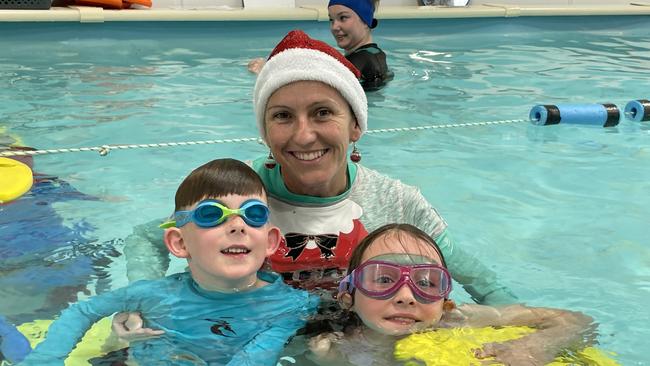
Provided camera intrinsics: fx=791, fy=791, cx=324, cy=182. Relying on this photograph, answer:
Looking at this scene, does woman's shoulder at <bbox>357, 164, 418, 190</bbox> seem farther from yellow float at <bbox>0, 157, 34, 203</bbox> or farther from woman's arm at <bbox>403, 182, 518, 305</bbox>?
yellow float at <bbox>0, 157, 34, 203</bbox>

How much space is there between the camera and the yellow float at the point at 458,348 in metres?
2.59

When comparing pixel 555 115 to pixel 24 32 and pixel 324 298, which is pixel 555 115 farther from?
Result: pixel 24 32

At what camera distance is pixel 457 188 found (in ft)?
17.0

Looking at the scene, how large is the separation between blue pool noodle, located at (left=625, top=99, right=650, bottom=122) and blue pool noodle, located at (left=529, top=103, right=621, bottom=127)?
22cm

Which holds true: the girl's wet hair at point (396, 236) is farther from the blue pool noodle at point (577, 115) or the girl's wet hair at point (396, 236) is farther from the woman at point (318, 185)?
the blue pool noodle at point (577, 115)

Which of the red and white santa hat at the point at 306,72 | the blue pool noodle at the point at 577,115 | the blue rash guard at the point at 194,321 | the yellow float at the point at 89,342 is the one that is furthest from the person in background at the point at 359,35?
the yellow float at the point at 89,342

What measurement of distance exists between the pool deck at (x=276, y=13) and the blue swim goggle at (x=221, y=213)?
731 centimetres

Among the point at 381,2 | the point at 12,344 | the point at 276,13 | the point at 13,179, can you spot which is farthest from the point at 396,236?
the point at 381,2

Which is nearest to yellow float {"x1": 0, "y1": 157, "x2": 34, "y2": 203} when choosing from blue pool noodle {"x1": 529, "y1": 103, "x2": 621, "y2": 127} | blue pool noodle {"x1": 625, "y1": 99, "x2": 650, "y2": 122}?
blue pool noodle {"x1": 529, "y1": 103, "x2": 621, "y2": 127}

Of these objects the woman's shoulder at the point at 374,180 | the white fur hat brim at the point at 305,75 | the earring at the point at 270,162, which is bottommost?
the woman's shoulder at the point at 374,180

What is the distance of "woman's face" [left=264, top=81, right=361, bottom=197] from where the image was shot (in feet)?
9.42

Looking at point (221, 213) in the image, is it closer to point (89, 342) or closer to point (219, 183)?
point (219, 183)

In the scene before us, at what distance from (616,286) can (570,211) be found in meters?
1.06

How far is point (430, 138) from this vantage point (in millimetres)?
6219
